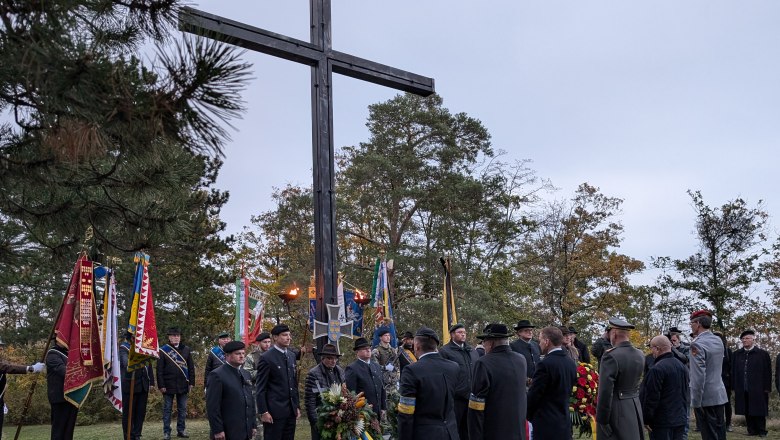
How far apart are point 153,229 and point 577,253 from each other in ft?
91.4

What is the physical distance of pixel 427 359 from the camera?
7383 mm

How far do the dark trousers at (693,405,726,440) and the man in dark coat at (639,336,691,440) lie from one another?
2956mm

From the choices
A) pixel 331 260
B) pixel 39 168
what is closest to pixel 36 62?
pixel 39 168

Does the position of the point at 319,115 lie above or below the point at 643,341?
above

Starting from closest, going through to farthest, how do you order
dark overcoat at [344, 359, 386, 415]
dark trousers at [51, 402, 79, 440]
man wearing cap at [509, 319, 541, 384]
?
1. dark overcoat at [344, 359, 386, 415]
2. dark trousers at [51, 402, 79, 440]
3. man wearing cap at [509, 319, 541, 384]

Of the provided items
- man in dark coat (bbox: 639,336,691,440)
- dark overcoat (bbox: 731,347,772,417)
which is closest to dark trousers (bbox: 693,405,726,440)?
dark overcoat (bbox: 731,347,772,417)

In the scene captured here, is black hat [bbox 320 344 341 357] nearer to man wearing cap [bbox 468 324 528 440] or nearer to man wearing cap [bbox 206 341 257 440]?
man wearing cap [bbox 206 341 257 440]

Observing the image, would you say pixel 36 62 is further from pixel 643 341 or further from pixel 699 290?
pixel 643 341

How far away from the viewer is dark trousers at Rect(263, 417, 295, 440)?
944 centimetres

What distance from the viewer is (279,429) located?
31.0 feet

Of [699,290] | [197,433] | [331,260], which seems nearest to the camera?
[331,260]

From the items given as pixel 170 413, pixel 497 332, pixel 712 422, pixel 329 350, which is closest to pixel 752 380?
pixel 712 422

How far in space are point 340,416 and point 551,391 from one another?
246cm

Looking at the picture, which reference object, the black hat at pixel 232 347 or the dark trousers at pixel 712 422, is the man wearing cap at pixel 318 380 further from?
the dark trousers at pixel 712 422
